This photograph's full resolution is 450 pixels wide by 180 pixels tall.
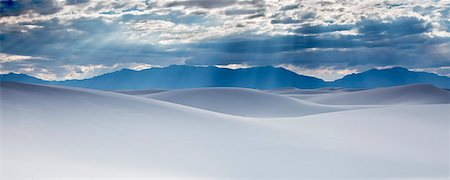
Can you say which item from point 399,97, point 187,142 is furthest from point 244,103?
point 187,142

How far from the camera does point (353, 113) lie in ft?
87.2

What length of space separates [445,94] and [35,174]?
60.7m

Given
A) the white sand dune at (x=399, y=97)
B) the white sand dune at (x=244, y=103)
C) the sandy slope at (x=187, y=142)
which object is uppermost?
the white sand dune at (x=399, y=97)

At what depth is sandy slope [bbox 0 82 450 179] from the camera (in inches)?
505

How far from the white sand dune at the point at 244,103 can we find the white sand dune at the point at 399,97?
14.4m

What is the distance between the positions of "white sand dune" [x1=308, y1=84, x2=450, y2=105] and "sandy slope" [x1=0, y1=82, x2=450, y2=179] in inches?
1493

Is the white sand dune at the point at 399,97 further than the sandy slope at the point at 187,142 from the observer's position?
Yes

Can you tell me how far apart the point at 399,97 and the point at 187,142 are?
2065 inches

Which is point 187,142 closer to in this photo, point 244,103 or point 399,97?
point 244,103

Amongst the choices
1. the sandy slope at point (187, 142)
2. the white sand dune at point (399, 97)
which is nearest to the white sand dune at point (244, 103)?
the white sand dune at point (399, 97)

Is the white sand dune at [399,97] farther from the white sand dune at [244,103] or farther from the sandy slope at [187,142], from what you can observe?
the sandy slope at [187,142]

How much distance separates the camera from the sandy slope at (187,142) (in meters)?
12.8

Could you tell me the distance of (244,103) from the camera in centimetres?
5394

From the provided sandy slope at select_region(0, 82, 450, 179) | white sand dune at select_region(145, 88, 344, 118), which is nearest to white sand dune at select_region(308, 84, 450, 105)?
white sand dune at select_region(145, 88, 344, 118)
